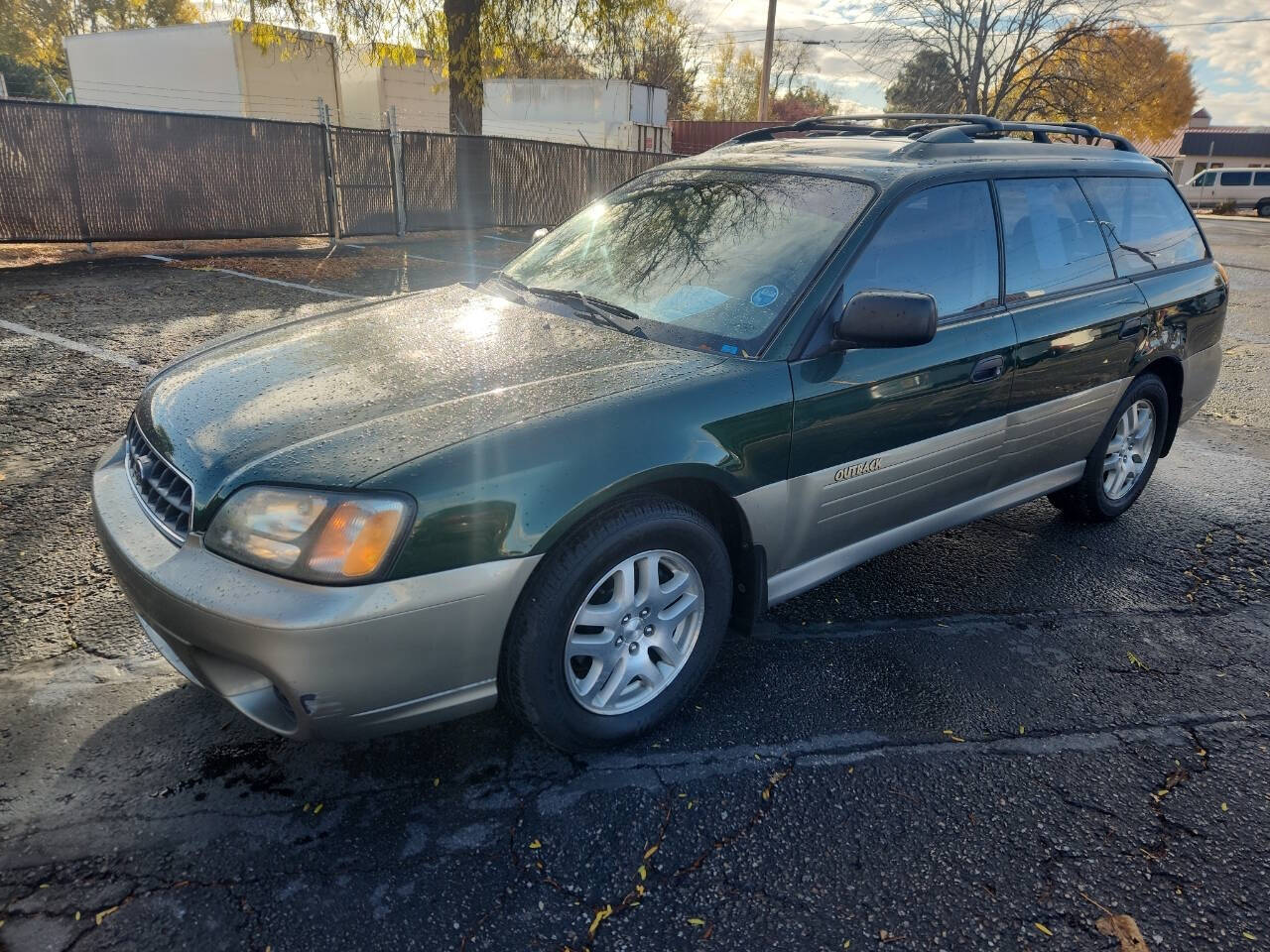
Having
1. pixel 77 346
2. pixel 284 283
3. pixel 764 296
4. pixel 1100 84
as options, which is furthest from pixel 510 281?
pixel 1100 84

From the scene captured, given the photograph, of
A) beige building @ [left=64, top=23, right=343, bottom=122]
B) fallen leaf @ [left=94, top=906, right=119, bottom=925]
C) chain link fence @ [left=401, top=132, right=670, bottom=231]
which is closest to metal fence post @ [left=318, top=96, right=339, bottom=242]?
chain link fence @ [left=401, top=132, right=670, bottom=231]

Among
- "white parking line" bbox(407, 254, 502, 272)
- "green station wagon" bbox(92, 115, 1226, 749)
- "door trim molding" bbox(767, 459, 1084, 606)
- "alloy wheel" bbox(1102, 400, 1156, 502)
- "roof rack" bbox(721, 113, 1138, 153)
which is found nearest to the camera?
"green station wagon" bbox(92, 115, 1226, 749)

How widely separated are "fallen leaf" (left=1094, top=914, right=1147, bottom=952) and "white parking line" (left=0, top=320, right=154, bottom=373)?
20.3 feet

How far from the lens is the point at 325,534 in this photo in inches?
79.4

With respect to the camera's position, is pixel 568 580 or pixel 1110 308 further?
pixel 1110 308

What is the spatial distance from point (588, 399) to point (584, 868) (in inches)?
48.4

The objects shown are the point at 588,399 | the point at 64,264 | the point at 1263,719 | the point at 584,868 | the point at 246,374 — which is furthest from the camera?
the point at 64,264

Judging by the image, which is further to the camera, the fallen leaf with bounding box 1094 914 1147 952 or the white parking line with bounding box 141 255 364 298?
the white parking line with bounding box 141 255 364 298

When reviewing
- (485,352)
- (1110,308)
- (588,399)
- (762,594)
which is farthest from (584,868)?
(1110,308)

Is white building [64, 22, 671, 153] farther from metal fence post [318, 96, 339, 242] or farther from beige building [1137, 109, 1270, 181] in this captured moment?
beige building [1137, 109, 1270, 181]

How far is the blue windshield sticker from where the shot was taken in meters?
2.80

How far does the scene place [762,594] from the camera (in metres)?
2.79

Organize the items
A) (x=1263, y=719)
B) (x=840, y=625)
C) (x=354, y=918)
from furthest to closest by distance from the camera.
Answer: (x=840, y=625), (x=1263, y=719), (x=354, y=918)

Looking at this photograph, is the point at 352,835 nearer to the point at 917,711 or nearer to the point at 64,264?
the point at 917,711
